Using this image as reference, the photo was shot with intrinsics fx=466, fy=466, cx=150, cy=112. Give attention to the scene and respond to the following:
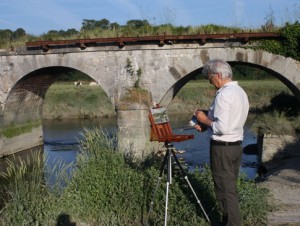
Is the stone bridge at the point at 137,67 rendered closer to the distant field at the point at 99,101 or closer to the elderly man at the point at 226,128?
the elderly man at the point at 226,128

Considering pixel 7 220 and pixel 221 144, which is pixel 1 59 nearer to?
pixel 7 220

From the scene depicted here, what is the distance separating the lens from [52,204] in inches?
244

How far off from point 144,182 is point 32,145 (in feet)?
42.7

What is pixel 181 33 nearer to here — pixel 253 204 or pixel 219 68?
pixel 253 204

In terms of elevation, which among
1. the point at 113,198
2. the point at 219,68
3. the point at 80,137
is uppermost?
the point at 219,68

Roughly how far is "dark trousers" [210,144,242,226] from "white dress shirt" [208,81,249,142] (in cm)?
12

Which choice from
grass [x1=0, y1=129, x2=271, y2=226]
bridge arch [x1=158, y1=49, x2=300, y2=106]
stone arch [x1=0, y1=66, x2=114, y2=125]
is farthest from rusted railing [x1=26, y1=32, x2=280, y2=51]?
grass [x1=0, y1=129, x2=271, y2=226]

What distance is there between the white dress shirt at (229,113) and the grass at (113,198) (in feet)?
4.42

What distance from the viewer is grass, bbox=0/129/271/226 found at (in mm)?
5543

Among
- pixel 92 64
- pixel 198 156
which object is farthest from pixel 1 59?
pixel 198 156

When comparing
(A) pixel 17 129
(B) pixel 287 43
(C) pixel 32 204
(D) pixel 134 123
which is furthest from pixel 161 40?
(C) pixel 32 204

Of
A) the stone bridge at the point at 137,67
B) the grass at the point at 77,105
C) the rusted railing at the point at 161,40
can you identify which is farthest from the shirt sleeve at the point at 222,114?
the grass at the point at 77,105

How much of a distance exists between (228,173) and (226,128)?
0.46 m

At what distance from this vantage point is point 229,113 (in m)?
4.27
